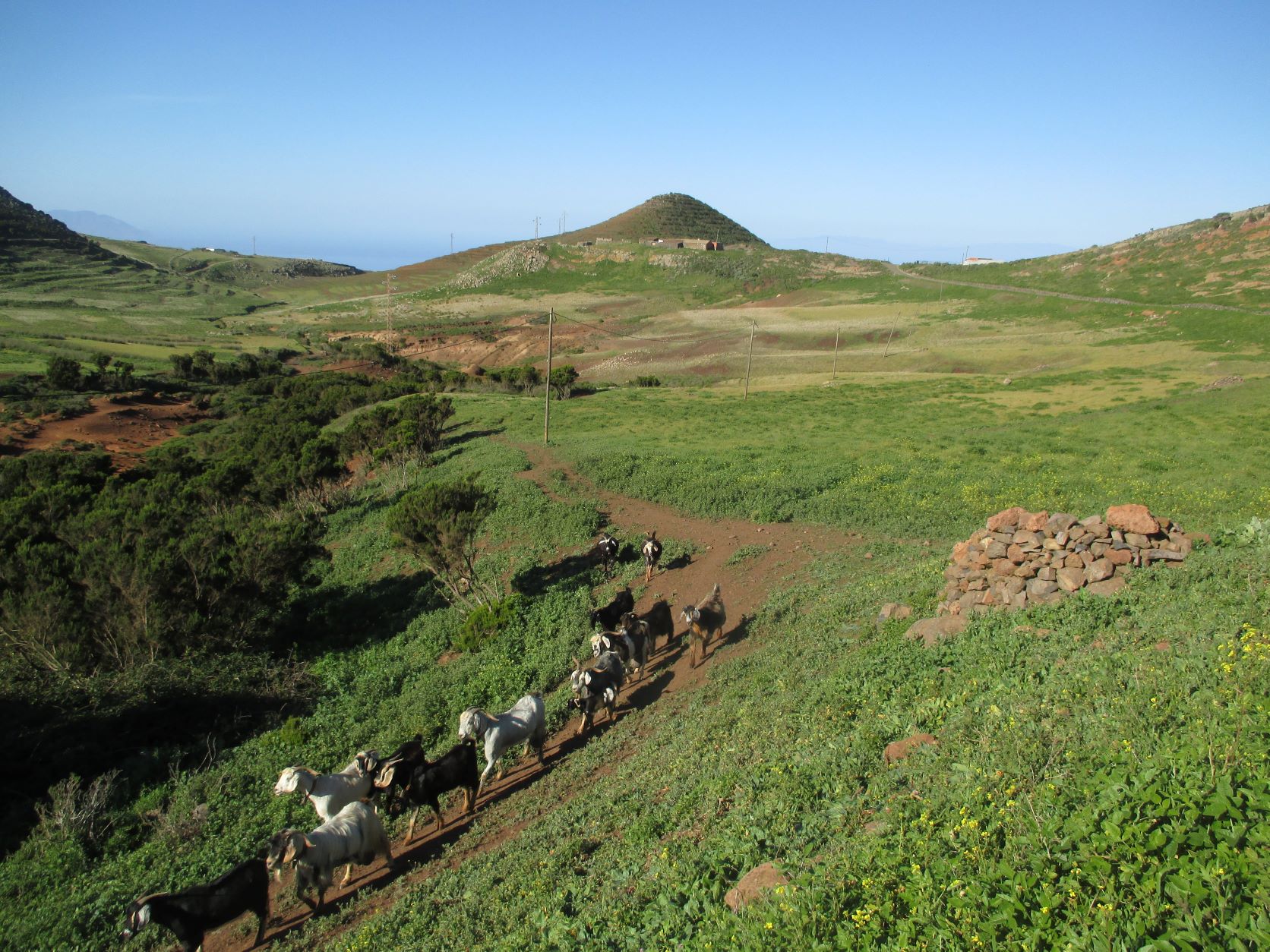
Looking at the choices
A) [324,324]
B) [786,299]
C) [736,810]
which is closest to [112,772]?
[736,810]

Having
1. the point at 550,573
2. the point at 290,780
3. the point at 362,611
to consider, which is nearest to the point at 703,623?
the point at 550,573

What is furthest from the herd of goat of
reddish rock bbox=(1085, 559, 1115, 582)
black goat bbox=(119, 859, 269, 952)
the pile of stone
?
reddish rock bbox=(1085, 559, 1115, 582)

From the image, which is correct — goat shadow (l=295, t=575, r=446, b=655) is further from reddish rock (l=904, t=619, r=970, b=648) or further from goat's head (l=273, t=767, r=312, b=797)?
reddish rock (l=904, t=619, r=970, b=648)

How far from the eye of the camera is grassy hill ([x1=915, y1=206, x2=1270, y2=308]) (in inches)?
3100

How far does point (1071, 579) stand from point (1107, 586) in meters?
0.47

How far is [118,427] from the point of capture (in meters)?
50.1

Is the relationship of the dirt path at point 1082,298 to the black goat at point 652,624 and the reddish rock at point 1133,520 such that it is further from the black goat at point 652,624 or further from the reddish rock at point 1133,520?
the black goat at point 652,624

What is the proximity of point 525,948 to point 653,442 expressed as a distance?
86.4ft

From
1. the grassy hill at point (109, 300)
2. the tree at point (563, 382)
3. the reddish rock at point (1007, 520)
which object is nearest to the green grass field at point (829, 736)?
the reddish rock at point (1007, 520)

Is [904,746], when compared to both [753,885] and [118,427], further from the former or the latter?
[118,427]

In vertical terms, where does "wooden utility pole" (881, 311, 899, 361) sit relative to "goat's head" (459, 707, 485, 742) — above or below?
above

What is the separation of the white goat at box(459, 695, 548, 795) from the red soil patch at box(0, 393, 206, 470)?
125ft

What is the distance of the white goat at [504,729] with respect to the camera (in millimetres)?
9961

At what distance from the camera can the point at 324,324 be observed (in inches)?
4680
